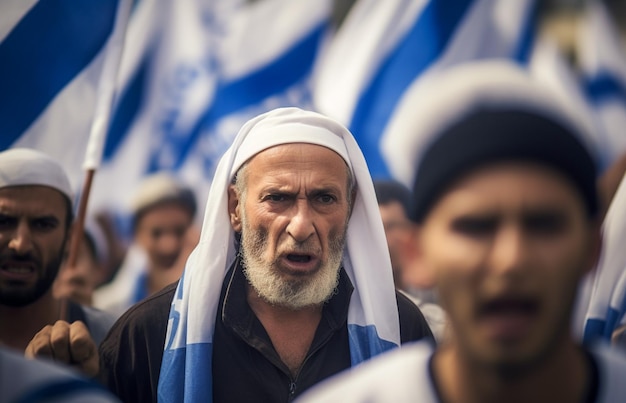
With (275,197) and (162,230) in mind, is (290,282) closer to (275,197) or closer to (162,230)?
(275,197)

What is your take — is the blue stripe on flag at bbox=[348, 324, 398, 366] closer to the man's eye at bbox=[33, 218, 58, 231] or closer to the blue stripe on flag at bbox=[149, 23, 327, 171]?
the man's eye at bbox=[33, 218, 58, 231]

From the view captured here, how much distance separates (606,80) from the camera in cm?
957

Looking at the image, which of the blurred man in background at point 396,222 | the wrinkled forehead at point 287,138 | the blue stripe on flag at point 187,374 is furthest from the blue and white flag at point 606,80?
the blue stripe on flag at point 187,374

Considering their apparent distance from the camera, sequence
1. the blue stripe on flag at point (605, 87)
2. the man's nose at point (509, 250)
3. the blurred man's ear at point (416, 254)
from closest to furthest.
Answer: the man's nose at point (509, 250)
the blurred man's ear at point (416, 254)
the blue stripe on flag at point (605, 87)

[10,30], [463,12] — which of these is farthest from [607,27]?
[10,30]

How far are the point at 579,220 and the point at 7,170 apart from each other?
3.45 m

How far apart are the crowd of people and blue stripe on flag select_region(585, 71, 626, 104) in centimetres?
387

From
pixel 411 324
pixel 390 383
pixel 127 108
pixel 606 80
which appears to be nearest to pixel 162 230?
pixel 127 108

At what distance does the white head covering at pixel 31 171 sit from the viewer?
4.77m

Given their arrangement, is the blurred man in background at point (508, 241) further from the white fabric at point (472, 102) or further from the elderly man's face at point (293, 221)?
the elderly man's face at point (293, 221)

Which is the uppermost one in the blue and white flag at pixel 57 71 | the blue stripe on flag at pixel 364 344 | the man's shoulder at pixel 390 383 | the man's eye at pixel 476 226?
the blue and white flag at pixel 57 71

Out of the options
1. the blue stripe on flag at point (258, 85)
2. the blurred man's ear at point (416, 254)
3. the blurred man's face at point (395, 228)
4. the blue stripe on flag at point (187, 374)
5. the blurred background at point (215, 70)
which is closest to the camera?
the blurred man's ear at point (416, 254)

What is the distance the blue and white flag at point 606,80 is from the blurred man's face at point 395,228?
3536 millimetres

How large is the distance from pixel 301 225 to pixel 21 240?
4.67 ft
